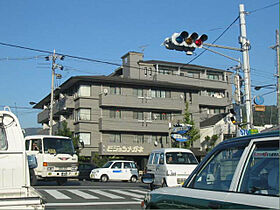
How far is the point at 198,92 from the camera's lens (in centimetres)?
5562

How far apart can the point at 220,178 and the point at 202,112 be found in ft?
172

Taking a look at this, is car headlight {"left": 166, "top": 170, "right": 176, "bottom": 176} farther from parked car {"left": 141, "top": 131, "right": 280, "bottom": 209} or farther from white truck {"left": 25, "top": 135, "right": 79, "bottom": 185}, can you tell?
parked car {"left": 141, "top": 131, "right": 280, "bottom": 209}

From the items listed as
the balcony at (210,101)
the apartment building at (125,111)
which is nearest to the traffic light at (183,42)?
the apartment building at (125,111)

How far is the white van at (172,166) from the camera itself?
16.0 metres

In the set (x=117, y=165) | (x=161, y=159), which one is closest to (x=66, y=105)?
(x=117, y=165)

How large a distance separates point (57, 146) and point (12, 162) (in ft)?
44.8

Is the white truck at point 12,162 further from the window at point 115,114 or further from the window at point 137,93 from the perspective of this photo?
the window at point 137,93

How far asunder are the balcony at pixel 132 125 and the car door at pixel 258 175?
4319cm

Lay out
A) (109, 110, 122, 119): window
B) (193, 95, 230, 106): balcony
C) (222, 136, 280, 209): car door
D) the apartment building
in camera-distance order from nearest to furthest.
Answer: (222, 136, 280, 209): car door, the apartment building, (109, 110, 122, 119): window, (193, 95, 230, 106): balcony

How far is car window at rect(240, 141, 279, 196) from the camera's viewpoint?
333 cm

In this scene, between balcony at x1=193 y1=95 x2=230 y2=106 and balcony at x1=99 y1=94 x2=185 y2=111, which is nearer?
balcony at x1=99 y1=94 x2=185 y2=111

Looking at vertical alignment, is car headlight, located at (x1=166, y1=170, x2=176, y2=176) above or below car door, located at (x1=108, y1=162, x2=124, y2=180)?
above

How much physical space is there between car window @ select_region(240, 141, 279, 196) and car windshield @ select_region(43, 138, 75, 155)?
17683 mm

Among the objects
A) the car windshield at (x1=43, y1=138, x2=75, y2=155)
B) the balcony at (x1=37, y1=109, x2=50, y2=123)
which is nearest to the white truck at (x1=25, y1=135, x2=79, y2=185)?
the car windshield at (x1=43, y1=138, x2=75, y2=155)
